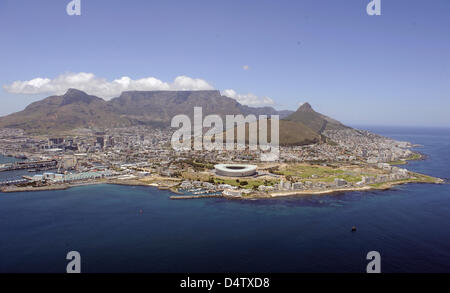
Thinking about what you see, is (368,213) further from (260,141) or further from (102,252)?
(260,141)

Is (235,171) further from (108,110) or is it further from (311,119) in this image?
(108,110)

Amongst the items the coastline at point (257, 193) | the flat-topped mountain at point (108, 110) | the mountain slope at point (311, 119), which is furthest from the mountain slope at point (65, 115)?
the coastline at point (257, 193)

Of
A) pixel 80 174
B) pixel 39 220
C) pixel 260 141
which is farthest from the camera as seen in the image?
pixel 260 141

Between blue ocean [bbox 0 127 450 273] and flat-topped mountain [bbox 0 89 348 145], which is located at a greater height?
flat-topped mountain [bbox 0 89 348 145]

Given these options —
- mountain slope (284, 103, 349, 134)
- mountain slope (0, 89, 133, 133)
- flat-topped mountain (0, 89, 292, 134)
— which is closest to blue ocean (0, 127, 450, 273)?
flat-topped mountain (0, 89, 292, 134)

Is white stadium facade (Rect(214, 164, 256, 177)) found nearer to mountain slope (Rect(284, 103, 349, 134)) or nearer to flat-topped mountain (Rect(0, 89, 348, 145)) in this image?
flat-topped mountain (Rect(0, 89, 348, 145))

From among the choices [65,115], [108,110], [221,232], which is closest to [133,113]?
[108,110]

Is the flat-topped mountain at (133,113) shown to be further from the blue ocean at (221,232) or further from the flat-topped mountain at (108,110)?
the blue ocean at (221,232)


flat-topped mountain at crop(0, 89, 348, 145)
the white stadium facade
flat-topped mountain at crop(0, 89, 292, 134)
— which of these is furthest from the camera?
flat-topped mountain at crop(0, 89, 292, 134)
